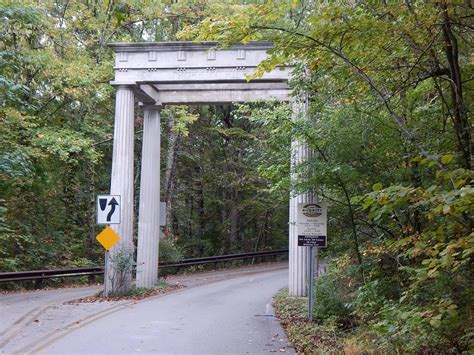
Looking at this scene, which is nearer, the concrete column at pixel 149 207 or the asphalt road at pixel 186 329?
the asphalt road at pixel 186 329

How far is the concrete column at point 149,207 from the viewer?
1819 cm

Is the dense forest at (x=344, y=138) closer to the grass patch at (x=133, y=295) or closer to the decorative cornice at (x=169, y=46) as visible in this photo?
the decorative cornice at (x=169, y=46)

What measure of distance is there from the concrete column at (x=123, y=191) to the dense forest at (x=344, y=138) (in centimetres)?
307

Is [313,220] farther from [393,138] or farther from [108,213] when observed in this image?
[108,213]

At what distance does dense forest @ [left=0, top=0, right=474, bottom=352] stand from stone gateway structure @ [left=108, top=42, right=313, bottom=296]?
238cm

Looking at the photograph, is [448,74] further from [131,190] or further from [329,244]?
[131,190]

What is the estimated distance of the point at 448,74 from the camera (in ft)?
21.6

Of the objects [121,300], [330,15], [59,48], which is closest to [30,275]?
[121,300]

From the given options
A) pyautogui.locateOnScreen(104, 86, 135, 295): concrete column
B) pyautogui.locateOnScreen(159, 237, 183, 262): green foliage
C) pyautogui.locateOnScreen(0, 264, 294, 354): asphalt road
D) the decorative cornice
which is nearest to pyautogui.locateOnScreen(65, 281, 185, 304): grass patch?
pyautogui.locateOnScreen(104, 86, 135, 295): concrete column

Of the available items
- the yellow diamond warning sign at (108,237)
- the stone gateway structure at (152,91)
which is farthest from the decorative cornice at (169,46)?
the yellow diamond warning sign at (108,237)

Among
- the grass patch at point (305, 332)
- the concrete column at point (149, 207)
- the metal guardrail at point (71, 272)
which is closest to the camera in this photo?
the grass patch at point (305, 332)

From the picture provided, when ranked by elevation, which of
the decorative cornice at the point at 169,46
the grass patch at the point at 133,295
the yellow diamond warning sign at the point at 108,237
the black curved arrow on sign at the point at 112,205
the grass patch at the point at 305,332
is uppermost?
the decorative cornice at the point at 169,46

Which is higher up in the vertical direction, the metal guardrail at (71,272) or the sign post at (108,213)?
the sign post at (108,213)

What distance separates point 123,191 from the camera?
16.3m
